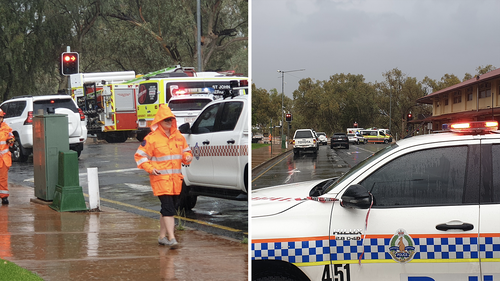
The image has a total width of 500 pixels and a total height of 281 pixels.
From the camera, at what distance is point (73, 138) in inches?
720

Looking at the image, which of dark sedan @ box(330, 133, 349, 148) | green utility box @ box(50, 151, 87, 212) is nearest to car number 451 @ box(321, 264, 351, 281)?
green utility box @ box(50, 151, 87, 212)

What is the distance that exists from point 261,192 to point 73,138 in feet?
48.8

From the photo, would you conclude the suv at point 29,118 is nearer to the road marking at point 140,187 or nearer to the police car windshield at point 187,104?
the police car windshield at point 187,104

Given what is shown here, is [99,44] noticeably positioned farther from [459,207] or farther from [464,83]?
[459,207]

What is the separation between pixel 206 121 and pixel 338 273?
17.1ft

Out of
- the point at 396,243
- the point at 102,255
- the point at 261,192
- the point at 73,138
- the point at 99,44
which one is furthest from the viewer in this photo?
the point at 99,44

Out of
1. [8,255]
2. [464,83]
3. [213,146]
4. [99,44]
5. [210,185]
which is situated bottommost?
[8,255]

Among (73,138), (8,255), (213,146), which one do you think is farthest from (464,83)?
(73,138)

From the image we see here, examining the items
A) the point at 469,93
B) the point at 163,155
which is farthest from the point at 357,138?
the point at 163,155

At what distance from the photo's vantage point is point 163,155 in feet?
22.0

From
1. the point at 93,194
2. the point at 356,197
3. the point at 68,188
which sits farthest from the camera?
the point at 68,188

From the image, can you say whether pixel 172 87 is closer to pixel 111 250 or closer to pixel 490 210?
pixel 111 250

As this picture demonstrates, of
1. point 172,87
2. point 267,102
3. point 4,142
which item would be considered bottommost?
point 4,142

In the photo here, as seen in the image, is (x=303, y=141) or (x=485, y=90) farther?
(x=303, y=141)
